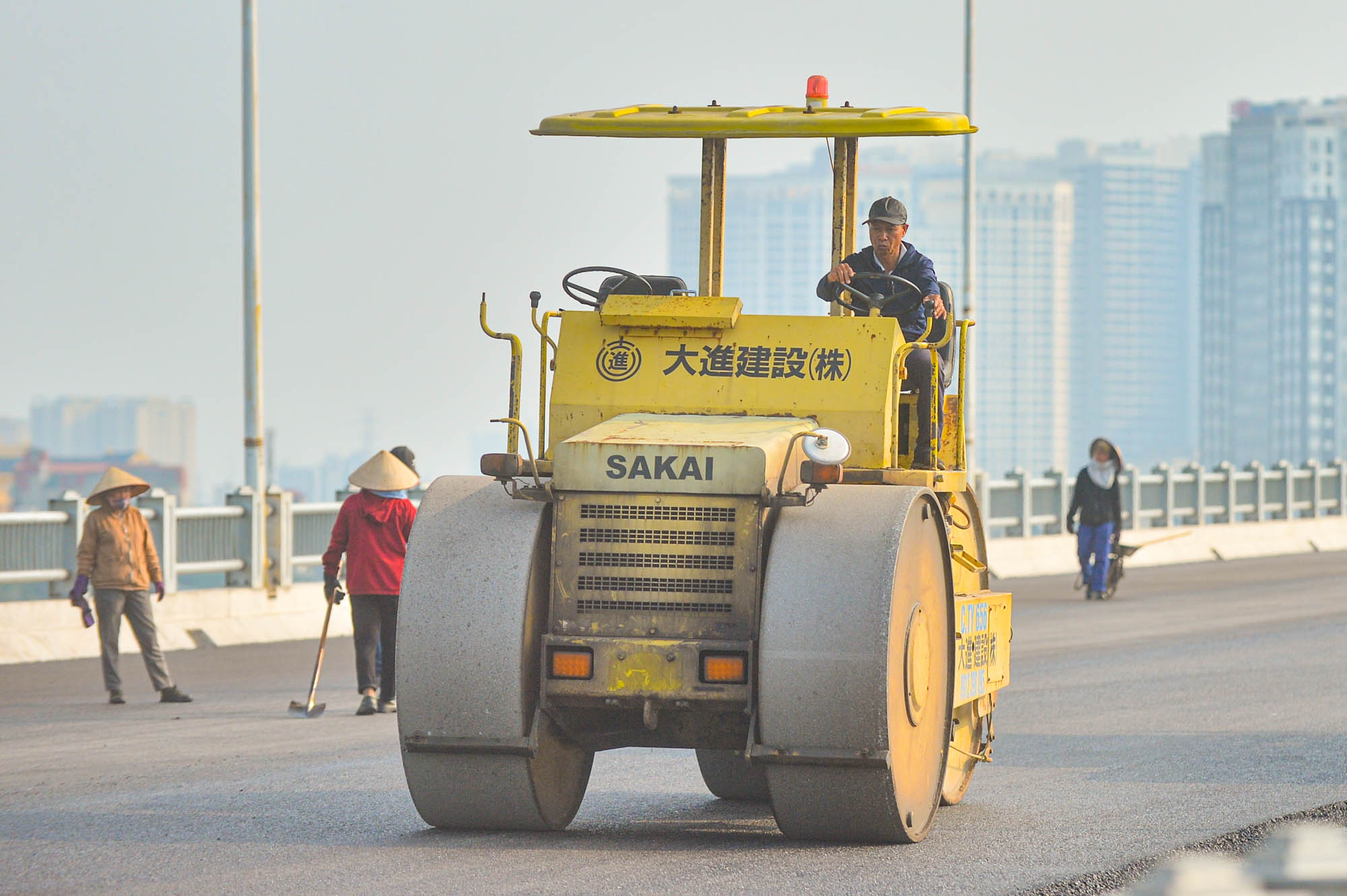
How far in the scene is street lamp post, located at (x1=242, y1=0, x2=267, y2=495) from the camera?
22.4m

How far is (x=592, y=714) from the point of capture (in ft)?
27.1

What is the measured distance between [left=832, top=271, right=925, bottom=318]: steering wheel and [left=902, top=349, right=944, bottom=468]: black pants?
277 millimetres

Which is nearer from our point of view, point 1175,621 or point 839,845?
point 839,845

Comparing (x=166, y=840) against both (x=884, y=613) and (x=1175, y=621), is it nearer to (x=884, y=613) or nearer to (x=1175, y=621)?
(x=884, y=613)

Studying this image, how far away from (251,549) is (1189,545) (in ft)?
58.0

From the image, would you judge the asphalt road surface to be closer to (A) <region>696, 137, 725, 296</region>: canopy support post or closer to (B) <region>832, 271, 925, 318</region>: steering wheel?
(B) <region>832, 271, 925, 318</region>: steering wheel

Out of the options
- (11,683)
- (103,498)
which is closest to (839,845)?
(103,498)

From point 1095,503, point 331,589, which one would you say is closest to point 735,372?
point 331,589

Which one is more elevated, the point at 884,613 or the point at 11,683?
the point at 884,613

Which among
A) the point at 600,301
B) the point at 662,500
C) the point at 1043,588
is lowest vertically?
the point at 1043,588

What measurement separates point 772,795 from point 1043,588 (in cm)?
2002

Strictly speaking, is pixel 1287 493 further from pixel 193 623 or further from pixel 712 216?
pixel 712 216

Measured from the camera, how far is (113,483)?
1537cm

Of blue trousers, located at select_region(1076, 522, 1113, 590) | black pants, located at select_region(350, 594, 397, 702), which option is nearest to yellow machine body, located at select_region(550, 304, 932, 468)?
black pants, located at select_region(350, 594, 397, 702)
